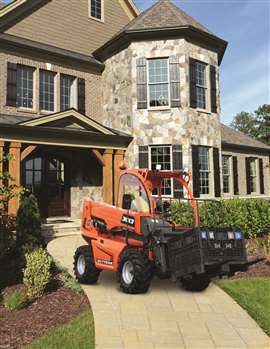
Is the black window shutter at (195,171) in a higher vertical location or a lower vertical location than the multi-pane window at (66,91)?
lower

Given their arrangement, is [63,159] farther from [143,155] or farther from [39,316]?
[39,316]

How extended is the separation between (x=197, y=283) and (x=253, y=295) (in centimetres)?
104

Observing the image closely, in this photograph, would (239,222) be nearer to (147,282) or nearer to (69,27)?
(147,282)

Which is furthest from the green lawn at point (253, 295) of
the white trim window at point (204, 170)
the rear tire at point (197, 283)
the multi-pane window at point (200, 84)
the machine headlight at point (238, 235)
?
the multi-pane window at point (200, 84)

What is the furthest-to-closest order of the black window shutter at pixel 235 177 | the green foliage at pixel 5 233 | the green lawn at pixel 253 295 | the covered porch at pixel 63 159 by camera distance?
the black window shutter at pixel 235 177 < the covered porch at pixel 63 159 < the green foliage at pixel 5 233 < the green lawn at pixel 253 295

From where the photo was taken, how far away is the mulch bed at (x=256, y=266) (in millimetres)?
7805

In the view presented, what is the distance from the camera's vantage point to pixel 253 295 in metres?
6.47

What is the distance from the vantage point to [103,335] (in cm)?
479

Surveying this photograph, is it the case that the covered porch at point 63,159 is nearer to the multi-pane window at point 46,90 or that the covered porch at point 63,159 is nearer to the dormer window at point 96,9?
the multi-pane window at point 46,90

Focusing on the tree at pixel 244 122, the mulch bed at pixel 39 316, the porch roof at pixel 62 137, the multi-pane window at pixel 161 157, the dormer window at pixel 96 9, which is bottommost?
the mulch bed at pixel 39 316

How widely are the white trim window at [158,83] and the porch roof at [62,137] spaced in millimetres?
1924

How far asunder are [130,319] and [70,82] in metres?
12.9

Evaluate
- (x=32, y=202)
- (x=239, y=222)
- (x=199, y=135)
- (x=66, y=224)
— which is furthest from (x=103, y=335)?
(x=199, y=135)

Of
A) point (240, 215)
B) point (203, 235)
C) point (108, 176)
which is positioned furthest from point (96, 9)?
point (203, 235)
